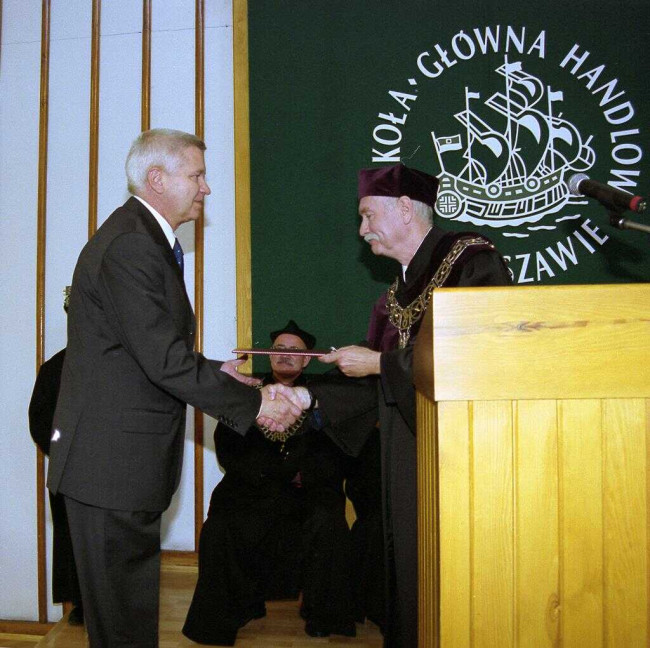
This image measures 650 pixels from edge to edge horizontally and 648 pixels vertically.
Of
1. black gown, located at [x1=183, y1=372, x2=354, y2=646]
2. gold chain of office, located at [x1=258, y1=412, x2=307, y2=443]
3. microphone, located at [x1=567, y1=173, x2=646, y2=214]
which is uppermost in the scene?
microphone, located at [x1=567, y1=173, x2=646, y2=214]

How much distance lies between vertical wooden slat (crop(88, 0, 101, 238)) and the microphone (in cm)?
279

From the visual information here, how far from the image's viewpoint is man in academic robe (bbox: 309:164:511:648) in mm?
2186

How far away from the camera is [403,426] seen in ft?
7.41

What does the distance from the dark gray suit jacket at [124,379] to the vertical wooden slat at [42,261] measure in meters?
1.85

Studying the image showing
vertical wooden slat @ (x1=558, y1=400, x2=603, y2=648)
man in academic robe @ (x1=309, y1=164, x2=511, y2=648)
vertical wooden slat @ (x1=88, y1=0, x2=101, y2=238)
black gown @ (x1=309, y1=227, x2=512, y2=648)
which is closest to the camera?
vertical wooden slat @ (x1=558, y1=400, x2=603, y2=648)

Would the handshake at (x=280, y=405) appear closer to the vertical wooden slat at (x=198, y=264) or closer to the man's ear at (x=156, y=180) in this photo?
the man's ear at (x=156, y=180)

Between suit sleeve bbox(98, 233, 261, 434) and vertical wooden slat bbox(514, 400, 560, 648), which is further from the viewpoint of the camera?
suit sleeve bbox(98, 233, 261, 434)

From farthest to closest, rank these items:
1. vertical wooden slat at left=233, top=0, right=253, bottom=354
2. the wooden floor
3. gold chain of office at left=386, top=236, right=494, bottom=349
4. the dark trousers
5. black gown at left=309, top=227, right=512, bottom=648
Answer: vertical wooden slat at left=233, top=0, right=253, bottom=354
the wooden floor
gold chain of office at left=386, top=236, right=494, bottom=349
black gown at left=309, top=227, right=512, bottom=648
the dark trousers

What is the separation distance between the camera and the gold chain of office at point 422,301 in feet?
7.60

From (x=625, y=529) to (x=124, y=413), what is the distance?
4.45 feet

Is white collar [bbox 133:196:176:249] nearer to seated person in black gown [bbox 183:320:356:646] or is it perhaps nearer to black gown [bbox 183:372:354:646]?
seated person in black gown [bbox 183:320:356:646]

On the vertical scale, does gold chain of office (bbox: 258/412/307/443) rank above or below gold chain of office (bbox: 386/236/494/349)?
below

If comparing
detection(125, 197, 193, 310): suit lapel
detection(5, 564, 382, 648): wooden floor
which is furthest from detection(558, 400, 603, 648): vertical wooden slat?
detection(5, 564, 382, 648): wooden floor

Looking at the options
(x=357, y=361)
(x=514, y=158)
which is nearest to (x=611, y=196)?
(x=357, y=361)
